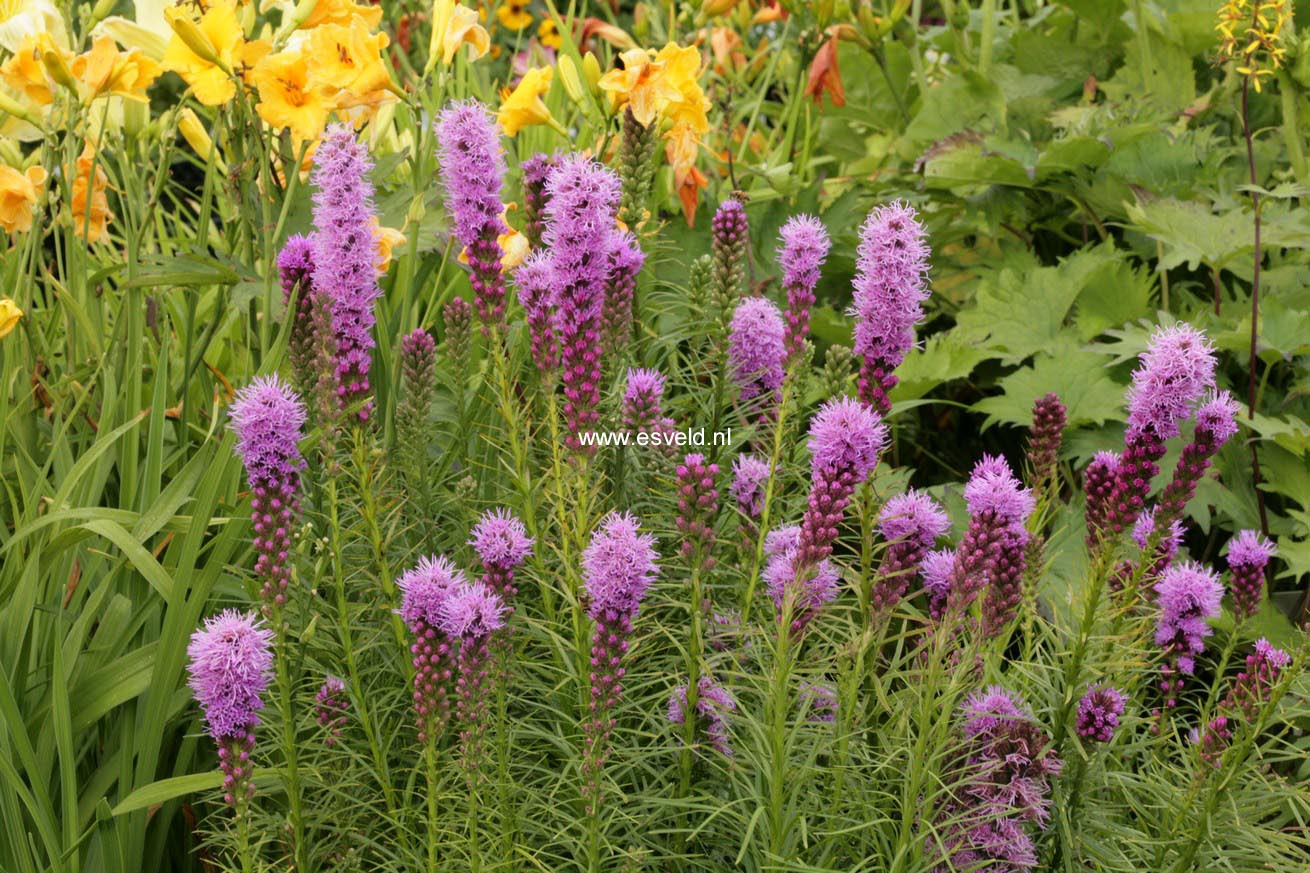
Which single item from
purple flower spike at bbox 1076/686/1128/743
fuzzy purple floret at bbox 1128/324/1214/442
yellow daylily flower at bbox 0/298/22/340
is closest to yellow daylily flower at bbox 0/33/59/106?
yellow daylily flower at bbox 0/298/22/340

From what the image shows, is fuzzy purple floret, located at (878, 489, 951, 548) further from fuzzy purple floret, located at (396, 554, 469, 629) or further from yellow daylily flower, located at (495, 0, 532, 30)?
yellow daylily flower, located at (495, 0, 532, 30)

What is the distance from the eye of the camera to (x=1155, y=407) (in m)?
1.77

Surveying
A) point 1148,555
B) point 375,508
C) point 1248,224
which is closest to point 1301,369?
point 1248,224

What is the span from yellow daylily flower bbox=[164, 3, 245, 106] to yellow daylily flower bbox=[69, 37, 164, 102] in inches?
5.9


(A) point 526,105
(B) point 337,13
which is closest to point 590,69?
(A) point 526,105

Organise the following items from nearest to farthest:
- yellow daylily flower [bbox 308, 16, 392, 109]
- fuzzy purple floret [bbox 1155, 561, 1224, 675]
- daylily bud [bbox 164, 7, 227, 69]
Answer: fuzzy purple floret [bbox 1155, 561, 1224, 675]
daylily bud [bbox 164, 7, 227, 69]
yellow daylily flower [bbox 308, 16, 392, 109]

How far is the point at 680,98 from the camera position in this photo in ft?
8.78

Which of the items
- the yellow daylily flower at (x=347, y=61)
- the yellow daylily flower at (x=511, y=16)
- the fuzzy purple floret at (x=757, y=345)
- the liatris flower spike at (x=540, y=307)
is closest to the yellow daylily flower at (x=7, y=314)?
the yellow daylily flower at (x=347, y=61)

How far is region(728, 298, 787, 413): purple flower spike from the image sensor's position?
2355mm

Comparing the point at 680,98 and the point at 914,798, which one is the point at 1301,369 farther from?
the point at 914,798

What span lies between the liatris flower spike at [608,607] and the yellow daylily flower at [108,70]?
1630 mm

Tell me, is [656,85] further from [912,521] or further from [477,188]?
[912,521]

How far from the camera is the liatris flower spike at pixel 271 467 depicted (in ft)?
5.37

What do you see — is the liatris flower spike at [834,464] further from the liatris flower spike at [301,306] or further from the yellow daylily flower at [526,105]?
the yellow daylily flower at [526,105]
